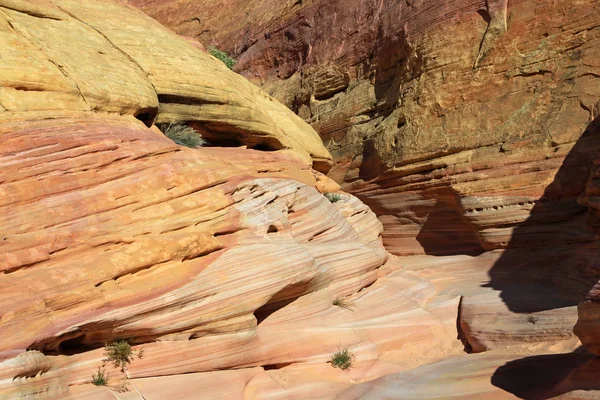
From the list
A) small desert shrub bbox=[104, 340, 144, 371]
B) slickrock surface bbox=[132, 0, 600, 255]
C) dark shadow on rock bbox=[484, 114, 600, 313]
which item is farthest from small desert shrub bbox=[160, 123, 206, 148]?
slickrock surface bbox=[132, 0, 600, 255]

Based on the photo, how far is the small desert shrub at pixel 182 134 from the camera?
33.9 feet

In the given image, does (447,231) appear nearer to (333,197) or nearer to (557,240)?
(557,240)

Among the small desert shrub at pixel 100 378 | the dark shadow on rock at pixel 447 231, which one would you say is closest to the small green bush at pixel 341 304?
the small desert shrub at pixel 100 378

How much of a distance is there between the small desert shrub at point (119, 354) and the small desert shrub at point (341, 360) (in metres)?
3.27

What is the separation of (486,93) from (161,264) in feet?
37.4

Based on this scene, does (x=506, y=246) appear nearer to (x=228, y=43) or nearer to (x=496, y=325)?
(x=496, y=325)

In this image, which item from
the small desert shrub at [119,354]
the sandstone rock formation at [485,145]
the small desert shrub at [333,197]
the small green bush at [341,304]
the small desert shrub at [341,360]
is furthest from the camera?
the small desert shrub at [333,197]

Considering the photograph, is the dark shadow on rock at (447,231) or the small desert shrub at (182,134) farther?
the dark shadow on rock at (447,231)

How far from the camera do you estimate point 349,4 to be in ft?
70.4

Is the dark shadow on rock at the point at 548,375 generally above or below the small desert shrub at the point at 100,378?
below

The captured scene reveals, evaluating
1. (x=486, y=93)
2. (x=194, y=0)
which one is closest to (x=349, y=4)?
(x=486, y=93)

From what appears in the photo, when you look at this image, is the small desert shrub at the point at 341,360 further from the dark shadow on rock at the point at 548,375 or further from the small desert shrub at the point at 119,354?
the small desert shrub at the point at 119,354

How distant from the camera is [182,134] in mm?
10430

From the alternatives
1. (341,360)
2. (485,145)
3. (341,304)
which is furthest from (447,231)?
(341,360)
